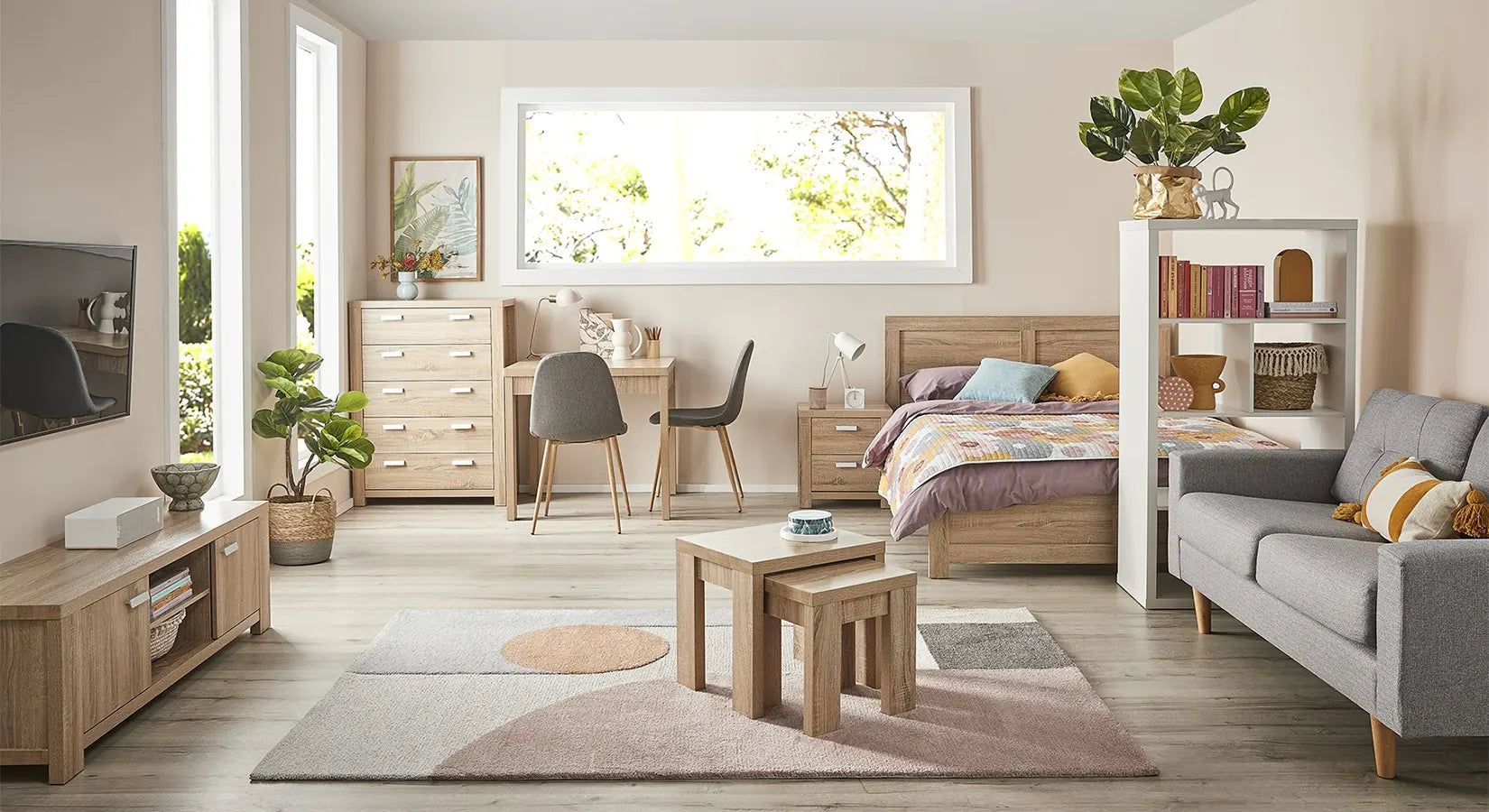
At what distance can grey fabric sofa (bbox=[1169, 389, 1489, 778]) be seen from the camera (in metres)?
2.66

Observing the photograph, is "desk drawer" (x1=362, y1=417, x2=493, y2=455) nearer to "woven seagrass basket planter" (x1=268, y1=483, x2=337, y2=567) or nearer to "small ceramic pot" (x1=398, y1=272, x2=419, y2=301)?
"small ceramic pot" (x1=398, y1=272, x2=419, y2=301)

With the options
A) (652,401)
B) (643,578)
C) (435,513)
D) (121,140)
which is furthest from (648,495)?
(121,140)

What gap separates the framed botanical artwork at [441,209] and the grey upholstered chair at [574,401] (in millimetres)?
1332

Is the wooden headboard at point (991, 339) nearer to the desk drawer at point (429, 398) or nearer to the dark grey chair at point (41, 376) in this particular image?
the desk drawer at point (429, 398)

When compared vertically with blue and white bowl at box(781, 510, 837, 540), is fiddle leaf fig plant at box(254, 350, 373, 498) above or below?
above

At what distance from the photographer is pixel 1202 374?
4492mm

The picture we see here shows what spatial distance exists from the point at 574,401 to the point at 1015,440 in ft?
6.68

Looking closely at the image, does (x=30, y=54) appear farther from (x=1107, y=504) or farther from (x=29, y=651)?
(x=1107, y=504)

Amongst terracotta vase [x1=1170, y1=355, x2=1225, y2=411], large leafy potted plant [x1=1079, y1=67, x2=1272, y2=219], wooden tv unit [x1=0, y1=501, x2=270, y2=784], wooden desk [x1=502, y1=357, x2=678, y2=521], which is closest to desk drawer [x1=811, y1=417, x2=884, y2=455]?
wooden desk [x1=502, y1=357, x2=678, y2=521]

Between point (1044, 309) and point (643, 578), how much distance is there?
3.11 metres

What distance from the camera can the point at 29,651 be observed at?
9.16 feet

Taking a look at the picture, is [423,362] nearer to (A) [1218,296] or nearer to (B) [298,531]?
(B) [298,531]

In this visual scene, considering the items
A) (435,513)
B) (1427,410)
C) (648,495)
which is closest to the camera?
(1427,410)

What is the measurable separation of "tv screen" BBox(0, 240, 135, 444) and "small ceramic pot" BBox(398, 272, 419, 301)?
103 inches
